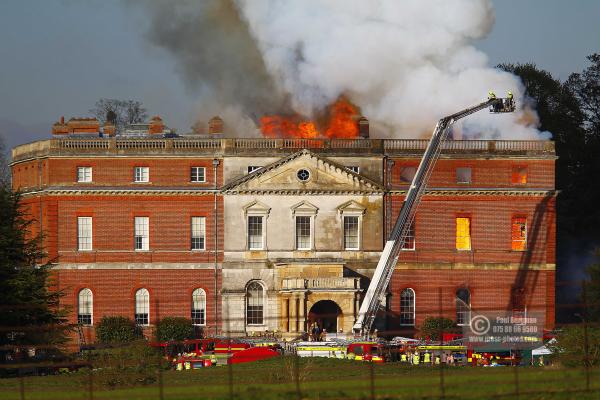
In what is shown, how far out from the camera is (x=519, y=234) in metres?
82.1

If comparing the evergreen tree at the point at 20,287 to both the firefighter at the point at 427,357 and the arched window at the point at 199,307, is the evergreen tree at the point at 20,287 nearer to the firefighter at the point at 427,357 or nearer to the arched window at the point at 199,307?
the firefighter at the point at 427,357

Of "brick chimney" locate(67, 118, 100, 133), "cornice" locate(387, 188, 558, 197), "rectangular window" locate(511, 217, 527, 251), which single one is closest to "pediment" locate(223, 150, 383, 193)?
"cornice" locate(387, 188, 558, 197)

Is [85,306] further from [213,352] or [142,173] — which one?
[213,352]

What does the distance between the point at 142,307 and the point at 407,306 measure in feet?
39.3

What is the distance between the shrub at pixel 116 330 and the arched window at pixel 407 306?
1190 cm

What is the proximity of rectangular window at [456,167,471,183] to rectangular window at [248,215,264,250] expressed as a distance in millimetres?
9182

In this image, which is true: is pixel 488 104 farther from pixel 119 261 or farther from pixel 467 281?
pixel 119 261

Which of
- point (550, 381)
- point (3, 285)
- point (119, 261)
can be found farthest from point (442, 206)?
point (550, 381)

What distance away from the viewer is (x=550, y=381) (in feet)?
133

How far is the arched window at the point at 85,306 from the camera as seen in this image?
262 ft

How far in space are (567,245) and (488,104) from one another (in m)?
20.2

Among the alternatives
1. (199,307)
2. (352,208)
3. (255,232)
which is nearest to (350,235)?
(352,208)

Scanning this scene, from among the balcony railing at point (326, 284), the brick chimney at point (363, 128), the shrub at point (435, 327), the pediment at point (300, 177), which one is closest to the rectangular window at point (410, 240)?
the pediment at point (300, 177)

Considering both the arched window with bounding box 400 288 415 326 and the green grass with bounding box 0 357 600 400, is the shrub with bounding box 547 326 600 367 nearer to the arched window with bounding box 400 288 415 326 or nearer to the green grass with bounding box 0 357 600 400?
the green grass with bounding box 0 357 600 400
